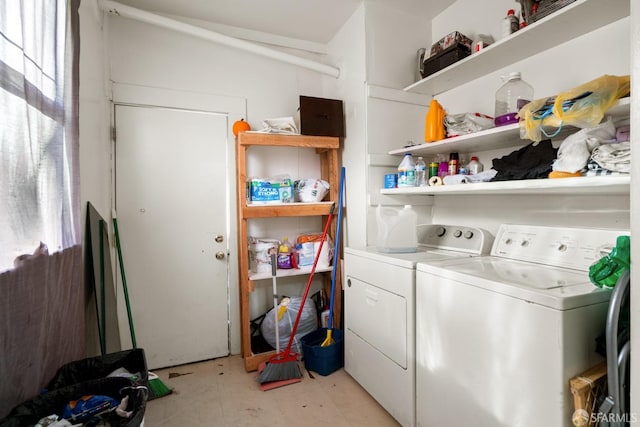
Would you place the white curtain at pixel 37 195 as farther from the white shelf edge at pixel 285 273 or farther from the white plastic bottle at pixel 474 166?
the white plastic bottle at pixel 474 166

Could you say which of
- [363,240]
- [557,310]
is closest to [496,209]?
[363,240]

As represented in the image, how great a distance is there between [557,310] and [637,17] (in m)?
0.85

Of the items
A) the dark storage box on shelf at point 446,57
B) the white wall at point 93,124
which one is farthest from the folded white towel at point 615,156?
the white wall at point 93,124

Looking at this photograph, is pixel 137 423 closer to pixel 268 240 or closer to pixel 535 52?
pixel 268 240

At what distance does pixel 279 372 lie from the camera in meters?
2.10

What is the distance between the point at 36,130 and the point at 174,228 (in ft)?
4.53

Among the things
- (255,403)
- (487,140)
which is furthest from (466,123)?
(255,403)

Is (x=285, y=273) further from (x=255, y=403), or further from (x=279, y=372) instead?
(x=255, y=403)

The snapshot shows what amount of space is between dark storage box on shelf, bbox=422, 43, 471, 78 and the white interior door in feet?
5.24

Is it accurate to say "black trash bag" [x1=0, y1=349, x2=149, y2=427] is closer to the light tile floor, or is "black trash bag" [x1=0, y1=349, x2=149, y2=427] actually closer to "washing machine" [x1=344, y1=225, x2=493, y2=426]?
the light tile floor

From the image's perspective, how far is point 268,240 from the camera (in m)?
2.53

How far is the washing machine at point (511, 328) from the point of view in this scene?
101cm

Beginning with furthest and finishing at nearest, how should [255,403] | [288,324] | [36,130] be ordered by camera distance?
[288,324]
[255,403]
[36,130]

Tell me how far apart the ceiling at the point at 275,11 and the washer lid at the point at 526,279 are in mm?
1912
